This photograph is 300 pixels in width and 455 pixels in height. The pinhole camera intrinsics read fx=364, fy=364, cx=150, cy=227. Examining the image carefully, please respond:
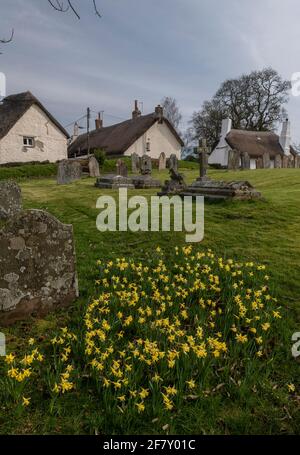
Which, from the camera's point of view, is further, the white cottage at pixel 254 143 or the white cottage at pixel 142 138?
the white cottage at pixel 254 143

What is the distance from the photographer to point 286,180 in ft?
66.1

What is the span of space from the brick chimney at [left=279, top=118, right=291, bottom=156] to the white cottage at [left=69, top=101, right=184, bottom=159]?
13719 mm

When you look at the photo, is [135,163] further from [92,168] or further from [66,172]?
[66,172]

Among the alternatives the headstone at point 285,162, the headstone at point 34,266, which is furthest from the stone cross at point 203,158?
the headstone at point 285,162

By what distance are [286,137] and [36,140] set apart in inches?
1256

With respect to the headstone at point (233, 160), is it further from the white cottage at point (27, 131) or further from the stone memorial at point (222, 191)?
the white cottage at point (27, 131)

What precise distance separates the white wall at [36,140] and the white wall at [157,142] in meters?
8.48

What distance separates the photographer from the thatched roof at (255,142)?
46.3 meters

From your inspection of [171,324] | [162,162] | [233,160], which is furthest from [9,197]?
[162,162]

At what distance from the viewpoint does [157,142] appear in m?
45.6

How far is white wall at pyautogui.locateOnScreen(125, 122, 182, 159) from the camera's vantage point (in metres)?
44.2
